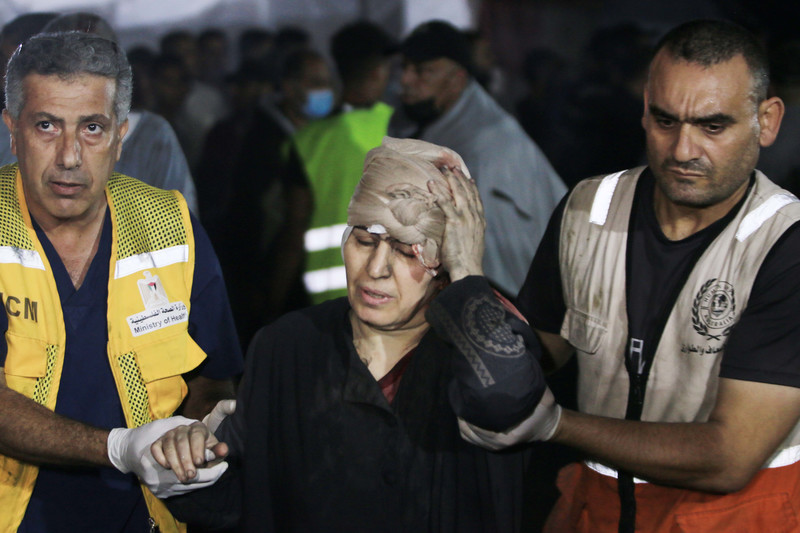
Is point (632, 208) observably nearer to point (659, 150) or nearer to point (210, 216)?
point (659, 150)

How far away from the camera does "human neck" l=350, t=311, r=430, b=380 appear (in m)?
1.69

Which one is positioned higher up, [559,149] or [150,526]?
[559,149]

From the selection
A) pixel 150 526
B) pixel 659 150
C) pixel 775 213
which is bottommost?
pixel 150 526

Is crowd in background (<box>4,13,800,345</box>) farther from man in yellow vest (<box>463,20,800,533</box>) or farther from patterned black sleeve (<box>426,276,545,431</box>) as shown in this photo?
patterned black sleeve (<box>426,276,545,431</box>)

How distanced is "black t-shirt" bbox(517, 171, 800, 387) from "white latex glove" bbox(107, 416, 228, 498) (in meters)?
0.83

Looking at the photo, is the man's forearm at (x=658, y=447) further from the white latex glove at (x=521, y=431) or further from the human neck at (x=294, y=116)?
the human neck at (x=294, y=116)

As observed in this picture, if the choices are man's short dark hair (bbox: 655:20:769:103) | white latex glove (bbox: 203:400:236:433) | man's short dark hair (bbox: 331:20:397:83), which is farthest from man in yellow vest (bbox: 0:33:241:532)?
man's short dark hair (bbox: 655:20:769:103)

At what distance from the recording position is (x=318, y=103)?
9.63ft

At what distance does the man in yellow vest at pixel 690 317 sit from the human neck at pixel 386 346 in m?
0.24

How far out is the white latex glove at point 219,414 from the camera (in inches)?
69.6

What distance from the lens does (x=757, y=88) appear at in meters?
1.73

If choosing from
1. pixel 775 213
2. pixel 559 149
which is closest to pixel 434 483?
pixel 775 213

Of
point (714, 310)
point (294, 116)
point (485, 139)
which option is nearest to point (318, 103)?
point (294, 116)

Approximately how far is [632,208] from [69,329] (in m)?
1.24
